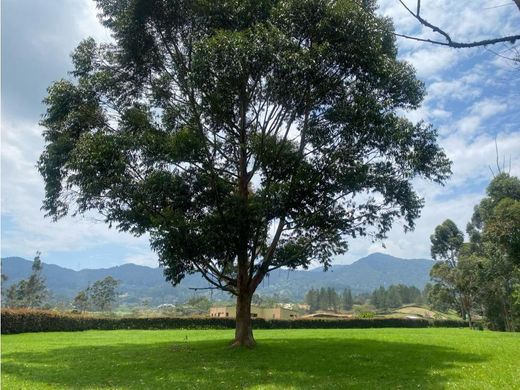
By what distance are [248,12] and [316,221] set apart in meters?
9.04

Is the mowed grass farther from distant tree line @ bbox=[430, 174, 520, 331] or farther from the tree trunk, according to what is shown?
distant tree line @ bbox=[430, 174, 520, 331]

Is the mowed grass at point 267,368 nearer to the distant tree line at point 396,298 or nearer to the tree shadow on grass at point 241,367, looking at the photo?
the tree shadow on grass at point 241,367

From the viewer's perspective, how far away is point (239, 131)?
69.0ft

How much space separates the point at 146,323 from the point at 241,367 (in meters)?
41.6

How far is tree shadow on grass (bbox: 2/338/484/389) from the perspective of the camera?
471 inches

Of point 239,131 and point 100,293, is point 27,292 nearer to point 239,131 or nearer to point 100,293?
point 100,293

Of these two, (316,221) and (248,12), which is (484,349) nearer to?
(316,221)

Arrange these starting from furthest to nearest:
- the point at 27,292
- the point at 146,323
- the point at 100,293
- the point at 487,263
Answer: the point at 100,293 → the point at 27,292 → the point at 146,323 → the point at 487,263

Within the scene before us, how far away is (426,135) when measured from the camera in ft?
63.0

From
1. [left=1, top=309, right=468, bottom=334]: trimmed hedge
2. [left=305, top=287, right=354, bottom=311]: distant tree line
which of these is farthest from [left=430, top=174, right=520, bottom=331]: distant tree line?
[left=305, top=287, right=354, bottom=311]: distant tree line

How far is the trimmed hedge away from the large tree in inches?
944

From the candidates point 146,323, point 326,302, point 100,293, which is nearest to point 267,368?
point 146,323

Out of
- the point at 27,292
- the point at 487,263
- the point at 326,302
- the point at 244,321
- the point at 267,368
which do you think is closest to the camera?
the point at 267,368

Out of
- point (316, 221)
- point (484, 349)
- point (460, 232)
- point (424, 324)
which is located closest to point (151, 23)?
point (316, 221)
